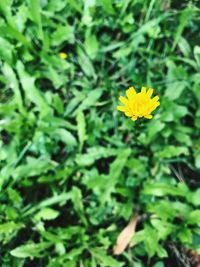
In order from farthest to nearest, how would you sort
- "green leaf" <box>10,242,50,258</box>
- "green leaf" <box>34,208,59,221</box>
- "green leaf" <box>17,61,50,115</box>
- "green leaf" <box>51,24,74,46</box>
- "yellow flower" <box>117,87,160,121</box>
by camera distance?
1. "green leaf" <box>51,24,74,46</box>
2. "green leaf" <box>17,61,50,115</box>
3. "green leaf" <box>34,208,59,221</box>
4. "green leaf" <box>10,242,50,258</box>
5. "yellow flower" <box>117,87,160,121</box>

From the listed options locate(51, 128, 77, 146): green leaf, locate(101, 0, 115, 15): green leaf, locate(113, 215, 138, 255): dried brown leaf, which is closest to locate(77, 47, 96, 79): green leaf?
locate(101, 0, 115, 15): green leaf

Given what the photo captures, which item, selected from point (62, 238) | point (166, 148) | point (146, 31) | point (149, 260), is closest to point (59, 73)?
point (146, 31)

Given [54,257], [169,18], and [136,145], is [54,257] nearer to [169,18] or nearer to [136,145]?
[136,145]

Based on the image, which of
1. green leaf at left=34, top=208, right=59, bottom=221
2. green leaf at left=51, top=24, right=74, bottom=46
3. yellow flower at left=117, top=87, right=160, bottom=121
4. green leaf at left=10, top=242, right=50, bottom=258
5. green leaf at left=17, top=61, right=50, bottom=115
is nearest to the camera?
yellow flower at left=117, top=87, right=160, bottom=121

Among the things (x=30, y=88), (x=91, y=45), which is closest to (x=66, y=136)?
(x=30, y=88)

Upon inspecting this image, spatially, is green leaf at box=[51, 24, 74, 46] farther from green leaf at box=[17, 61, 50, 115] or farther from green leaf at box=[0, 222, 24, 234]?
green leaf at box=[0, 222, 24, 234]

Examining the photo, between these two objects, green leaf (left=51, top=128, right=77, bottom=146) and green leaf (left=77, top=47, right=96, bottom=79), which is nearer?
green leaf (left=51, top=128, right=77, bottom=146)

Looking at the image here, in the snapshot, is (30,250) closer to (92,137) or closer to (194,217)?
(92,137)

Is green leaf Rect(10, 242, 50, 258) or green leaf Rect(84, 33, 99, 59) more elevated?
green leaf Rect(84, 33, 99, 59)
